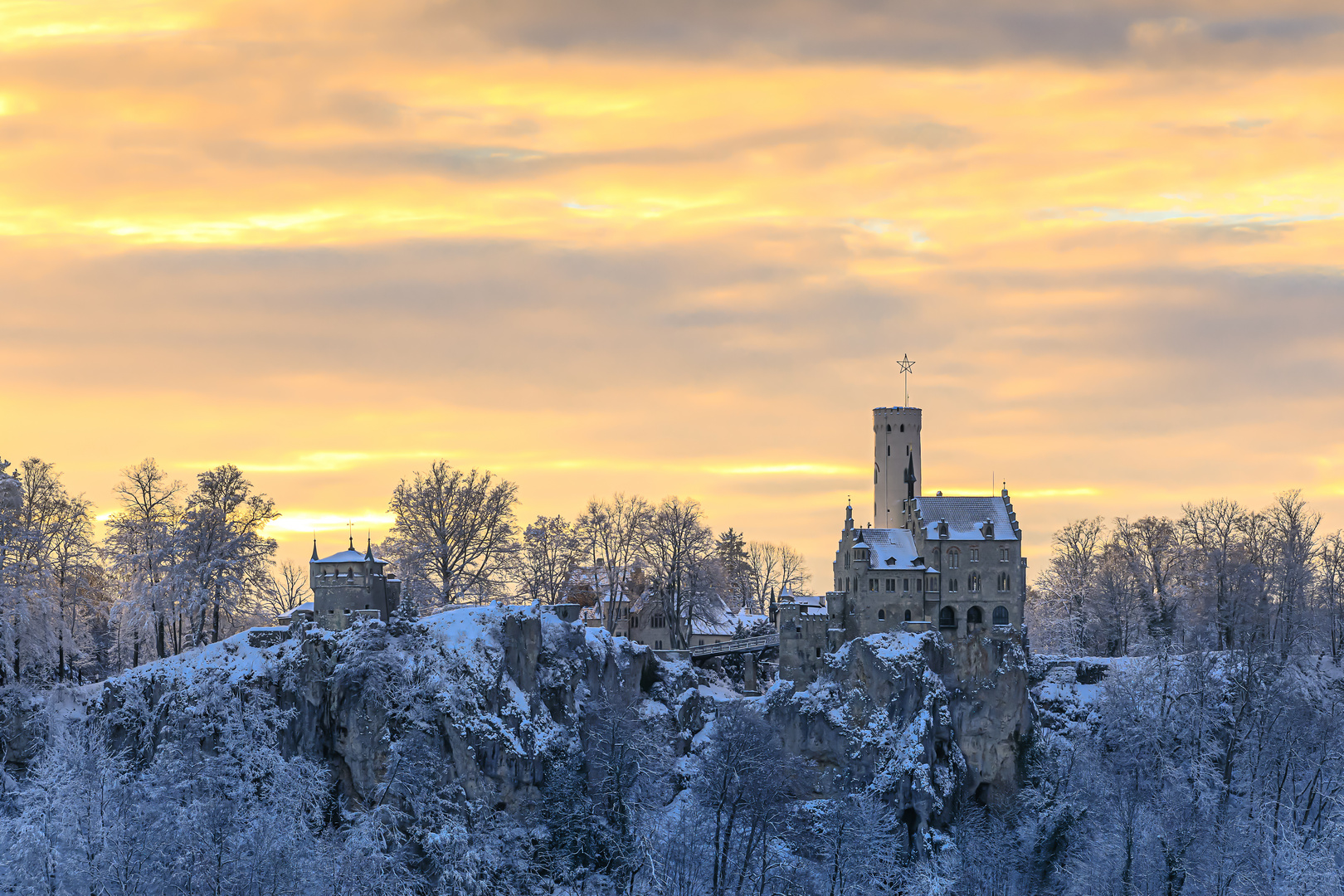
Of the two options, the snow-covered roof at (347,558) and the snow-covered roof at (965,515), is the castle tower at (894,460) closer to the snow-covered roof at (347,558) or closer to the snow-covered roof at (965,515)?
the snow-covered roof at (965,515)

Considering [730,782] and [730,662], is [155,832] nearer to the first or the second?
[730,782]

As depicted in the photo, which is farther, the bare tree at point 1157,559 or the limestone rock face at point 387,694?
the bare tree at point 1157,559

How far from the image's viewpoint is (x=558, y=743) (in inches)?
3974

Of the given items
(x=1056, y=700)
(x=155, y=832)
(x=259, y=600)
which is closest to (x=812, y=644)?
(x=1056, y=700)

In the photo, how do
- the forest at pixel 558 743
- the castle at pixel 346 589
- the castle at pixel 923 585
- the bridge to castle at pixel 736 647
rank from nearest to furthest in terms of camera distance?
the forest at pixel 558 743
the castle at pixel 346 589
the castle at pixel 923 585
the bridge to castle at pixel 736 647

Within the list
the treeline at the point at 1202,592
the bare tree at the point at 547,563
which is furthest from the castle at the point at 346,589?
the treeline at the point at 1202,592

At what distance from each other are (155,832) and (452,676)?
78.2 feet

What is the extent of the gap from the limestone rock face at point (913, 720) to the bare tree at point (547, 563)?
792 inches

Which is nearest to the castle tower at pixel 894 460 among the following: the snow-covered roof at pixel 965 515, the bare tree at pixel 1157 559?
the snow-covered roof at pixel 965 515

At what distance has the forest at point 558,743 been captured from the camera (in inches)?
3671

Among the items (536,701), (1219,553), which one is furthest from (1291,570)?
(536,701)

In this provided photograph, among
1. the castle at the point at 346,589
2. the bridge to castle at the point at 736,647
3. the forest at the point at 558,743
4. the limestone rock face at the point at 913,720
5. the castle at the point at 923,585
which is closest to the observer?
the forest at the point at 558,743

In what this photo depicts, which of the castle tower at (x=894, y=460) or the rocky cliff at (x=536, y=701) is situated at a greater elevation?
the castle tower at (x=894, y=460)

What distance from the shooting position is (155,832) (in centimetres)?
7788
